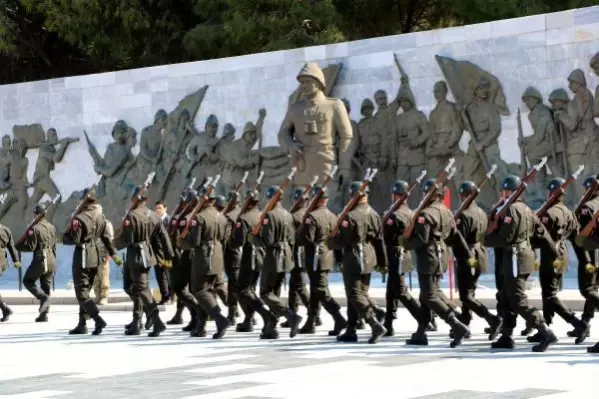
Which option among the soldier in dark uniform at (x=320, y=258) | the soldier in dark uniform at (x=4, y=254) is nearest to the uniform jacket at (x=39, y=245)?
the soldier in dark uniform at (x=4, y=254)

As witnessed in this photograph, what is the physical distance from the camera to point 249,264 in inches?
657

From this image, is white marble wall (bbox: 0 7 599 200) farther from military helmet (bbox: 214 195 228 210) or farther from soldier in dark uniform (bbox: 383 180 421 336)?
soldier in dark uniform (bbox: 383 180 421 336)

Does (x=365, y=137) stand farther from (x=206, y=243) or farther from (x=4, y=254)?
(x=206, y=243)

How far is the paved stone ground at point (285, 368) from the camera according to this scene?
11.3 metres

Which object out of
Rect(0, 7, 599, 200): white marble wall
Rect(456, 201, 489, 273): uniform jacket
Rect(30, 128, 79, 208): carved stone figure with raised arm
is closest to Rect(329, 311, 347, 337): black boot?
Rect(456, 201, 489, 273): uniform jacket

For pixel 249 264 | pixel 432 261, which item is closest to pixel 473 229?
pixel 432 261

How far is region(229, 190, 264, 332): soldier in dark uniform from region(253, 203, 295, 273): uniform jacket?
1.09 feet

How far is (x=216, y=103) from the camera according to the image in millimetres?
27250

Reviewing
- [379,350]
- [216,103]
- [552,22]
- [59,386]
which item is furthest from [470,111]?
[59,386]

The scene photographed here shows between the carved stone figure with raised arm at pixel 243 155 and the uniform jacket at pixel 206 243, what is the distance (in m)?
9.63

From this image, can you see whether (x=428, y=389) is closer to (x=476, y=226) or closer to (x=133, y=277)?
(x=476, y=226)

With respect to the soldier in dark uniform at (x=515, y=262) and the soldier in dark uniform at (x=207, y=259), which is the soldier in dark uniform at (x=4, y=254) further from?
the soldier in dark uniform at (x=515, y=262)

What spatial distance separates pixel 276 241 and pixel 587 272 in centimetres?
366

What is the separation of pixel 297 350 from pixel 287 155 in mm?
11148
